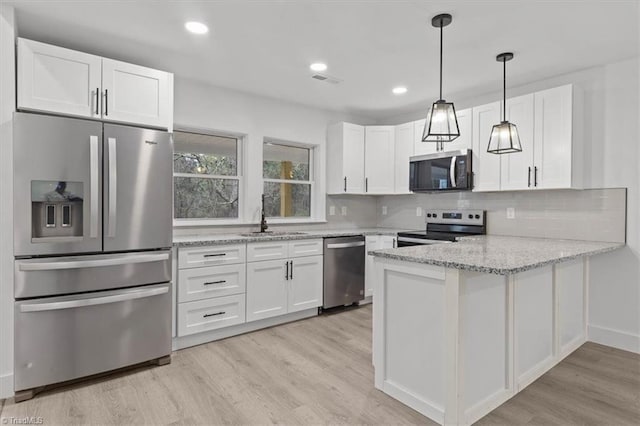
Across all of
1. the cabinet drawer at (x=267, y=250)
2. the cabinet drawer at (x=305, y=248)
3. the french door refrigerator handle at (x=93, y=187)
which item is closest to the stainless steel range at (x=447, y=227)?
the cabinet drawer at (x=305, y=248)

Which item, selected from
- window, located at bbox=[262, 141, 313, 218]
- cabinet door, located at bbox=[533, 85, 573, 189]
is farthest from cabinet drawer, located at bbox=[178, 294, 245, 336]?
cabinet door, located at bbox=[533, 85, 573, 189]

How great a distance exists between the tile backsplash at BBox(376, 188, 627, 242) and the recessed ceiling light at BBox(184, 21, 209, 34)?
3156mm

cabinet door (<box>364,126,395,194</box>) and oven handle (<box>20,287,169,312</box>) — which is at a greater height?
cabinet door (<box>364,126,395,194</box>)

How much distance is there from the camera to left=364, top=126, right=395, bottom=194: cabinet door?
4.60 meters

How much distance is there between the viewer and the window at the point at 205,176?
369cm

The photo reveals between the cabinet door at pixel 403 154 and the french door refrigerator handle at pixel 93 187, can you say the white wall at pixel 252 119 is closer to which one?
the cabinet door at pixel 403 154

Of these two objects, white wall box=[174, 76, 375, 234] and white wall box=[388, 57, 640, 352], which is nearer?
white wall box=[388, 57, 640, 352]

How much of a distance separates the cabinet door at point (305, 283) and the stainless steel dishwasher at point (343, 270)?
0.09 meters

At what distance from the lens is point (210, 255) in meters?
3.17

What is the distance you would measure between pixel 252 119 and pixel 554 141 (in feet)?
9.74

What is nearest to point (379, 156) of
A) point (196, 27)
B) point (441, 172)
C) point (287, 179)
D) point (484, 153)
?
point (441, 172)

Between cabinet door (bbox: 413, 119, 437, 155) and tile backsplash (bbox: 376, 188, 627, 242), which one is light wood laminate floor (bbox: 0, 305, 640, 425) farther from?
cabinet door (bbox: 413, 119, 437, 155)

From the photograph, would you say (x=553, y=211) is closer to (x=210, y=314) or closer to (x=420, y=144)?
(x=420, y=144)

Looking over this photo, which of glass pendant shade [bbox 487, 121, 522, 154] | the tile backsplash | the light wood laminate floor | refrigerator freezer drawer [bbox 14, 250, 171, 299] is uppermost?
glass pendant shade [bbox 487, 121, 522, 154]
